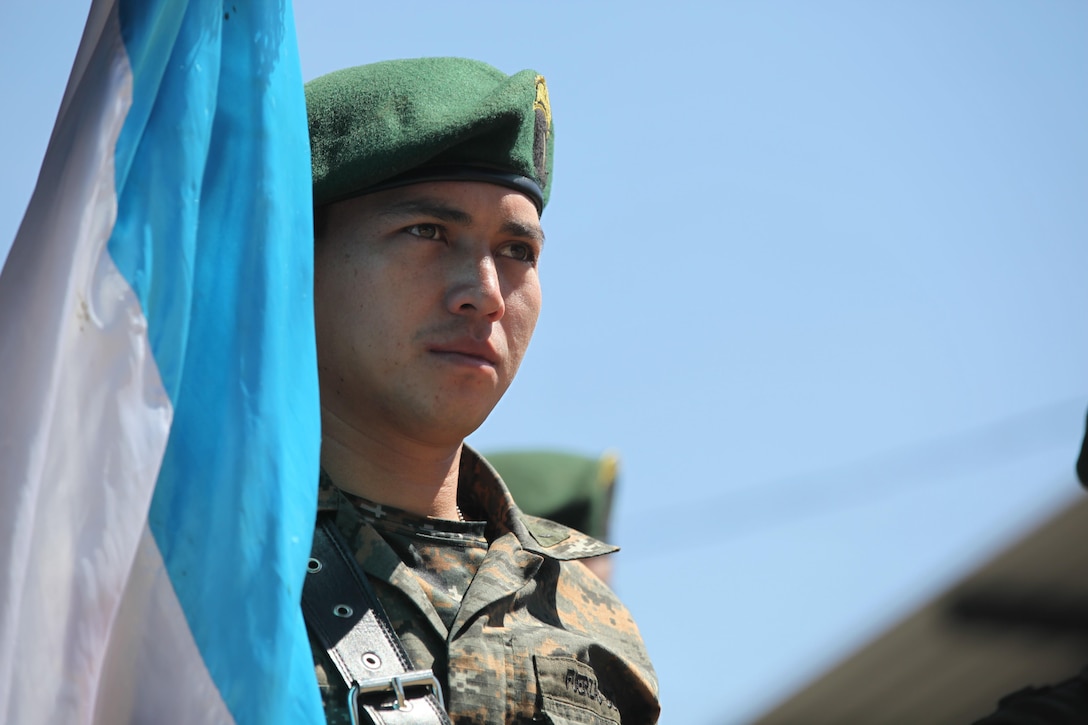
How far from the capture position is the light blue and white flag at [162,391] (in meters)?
2.33

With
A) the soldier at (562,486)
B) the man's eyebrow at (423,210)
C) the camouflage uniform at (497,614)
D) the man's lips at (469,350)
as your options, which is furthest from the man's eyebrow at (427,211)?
the soldier at (562,486)

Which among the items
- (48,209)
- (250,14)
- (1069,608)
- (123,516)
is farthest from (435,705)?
(1069,608)

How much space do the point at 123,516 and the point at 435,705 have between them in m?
0.64

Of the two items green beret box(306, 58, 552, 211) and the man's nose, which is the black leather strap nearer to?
the man's nose

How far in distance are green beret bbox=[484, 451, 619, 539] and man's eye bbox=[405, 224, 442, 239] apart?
15.4 ft

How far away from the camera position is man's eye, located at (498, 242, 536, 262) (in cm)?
320

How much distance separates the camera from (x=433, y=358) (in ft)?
9.93

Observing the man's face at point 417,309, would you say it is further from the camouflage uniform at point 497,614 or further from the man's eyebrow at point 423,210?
the camouflage uniform at point 497,614

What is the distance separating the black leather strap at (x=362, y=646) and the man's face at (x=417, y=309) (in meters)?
0.32

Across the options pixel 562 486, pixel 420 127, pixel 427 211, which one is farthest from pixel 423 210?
pixel 562 486

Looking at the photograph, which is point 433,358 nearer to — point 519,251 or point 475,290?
point 475,290

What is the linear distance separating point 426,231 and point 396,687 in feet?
2.90

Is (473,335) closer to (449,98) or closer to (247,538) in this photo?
(449,98)

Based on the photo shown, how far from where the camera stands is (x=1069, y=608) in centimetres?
927
